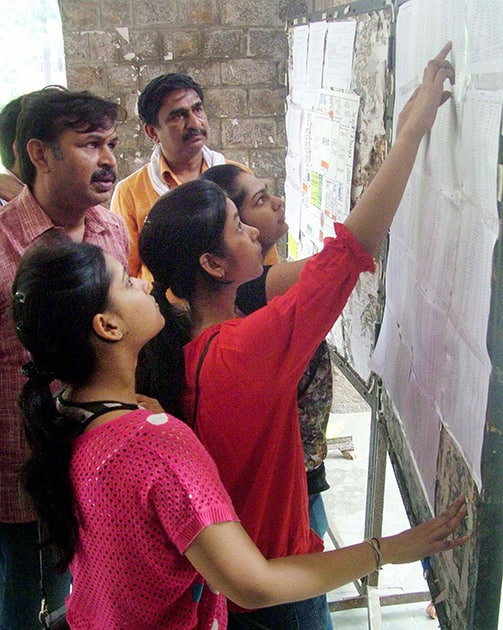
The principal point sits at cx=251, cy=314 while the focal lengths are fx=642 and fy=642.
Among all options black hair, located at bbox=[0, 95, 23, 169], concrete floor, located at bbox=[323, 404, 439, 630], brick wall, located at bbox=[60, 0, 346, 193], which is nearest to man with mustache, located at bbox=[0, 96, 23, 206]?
black hair, located at bbox=[0, 95, 23, 169]

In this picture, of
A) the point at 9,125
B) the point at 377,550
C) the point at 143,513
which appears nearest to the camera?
the point at 143,513

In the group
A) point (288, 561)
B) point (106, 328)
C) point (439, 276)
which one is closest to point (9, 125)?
point (106, 328)

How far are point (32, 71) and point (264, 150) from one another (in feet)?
5.93

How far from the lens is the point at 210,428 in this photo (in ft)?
3.20

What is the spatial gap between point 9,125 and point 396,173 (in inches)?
46.0

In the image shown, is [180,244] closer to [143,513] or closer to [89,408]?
[89,408]

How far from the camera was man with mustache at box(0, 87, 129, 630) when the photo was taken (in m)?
1.40

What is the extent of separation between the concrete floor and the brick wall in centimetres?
160

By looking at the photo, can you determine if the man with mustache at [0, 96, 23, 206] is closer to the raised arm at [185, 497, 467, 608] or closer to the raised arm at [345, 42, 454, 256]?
the raised arm at [345, 42, 454, 256]

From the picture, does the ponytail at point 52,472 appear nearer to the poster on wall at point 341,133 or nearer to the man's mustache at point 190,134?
the poster on wall at point 341,133

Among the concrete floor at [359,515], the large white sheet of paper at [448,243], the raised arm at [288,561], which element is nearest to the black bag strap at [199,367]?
the raised arm at [288,561]

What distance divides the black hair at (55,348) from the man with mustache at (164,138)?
1.40 m

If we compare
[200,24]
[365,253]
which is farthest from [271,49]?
[365,253]

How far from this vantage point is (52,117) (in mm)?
1458
